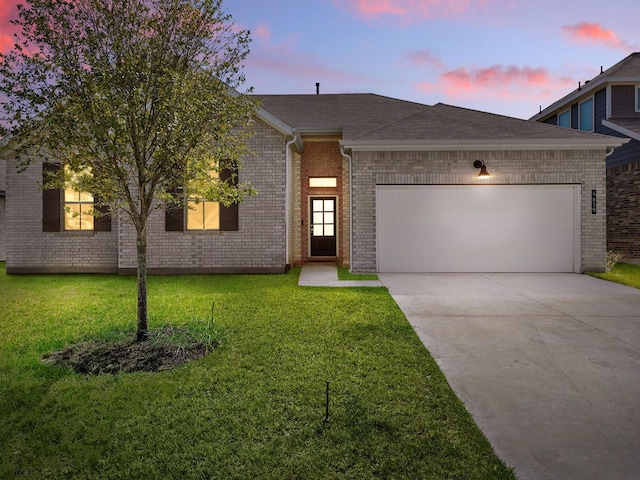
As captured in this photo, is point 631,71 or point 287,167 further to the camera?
point 631,71

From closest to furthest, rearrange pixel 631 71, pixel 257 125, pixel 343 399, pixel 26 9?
pixel 343 399 < pixel 26 9 < pixel 257 125 < pixel 631 71

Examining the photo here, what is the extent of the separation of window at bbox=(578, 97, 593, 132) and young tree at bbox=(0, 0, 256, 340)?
15.9m

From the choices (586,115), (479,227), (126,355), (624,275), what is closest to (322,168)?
(479,227)

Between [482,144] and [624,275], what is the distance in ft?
15.9

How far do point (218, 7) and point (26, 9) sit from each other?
6.32ft

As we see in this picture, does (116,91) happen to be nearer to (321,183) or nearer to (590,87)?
(321,183)

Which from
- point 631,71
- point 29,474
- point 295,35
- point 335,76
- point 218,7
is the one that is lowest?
point 29,474

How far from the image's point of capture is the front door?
1308cm

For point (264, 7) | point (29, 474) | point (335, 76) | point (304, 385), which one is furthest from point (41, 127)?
point (335, 76)

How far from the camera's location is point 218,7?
15.5 feet

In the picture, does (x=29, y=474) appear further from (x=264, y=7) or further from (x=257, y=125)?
(x=264, y=7)

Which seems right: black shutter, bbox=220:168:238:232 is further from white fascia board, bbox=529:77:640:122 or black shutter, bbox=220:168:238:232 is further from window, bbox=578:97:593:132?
window, bbox=578:97:593:132

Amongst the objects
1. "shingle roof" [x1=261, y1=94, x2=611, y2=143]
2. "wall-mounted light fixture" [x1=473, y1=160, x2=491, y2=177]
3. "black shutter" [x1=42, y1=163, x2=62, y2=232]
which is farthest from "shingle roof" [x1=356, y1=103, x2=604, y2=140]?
Answer: "black shutter" [x1=42, y1=163, x2=62, y2=232]

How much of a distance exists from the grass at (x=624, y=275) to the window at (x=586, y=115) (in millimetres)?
6357
